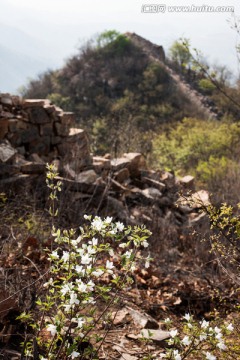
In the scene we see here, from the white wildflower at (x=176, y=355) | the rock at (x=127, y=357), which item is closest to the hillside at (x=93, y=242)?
the rock at (x=127, y=357)

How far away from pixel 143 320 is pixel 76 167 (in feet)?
12.9

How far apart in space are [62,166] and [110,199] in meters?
1.13

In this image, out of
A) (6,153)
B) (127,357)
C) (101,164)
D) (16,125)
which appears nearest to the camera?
(127,357)

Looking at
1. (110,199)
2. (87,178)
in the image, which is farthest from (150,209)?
(87,178)

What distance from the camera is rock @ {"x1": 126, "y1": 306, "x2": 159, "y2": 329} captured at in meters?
3.91

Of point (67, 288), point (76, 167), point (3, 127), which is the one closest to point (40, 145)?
point (3, 127)

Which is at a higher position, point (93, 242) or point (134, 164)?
point (93, 242)

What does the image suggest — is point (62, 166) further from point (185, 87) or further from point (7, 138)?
point (185, 87)

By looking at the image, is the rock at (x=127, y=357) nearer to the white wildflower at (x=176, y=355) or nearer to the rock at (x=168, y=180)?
the white wildflower at (x=176, y=355)

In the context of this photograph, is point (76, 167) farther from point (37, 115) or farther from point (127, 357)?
point (127, 357)

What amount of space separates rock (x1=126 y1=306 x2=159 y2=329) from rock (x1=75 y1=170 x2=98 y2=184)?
3.82 metres

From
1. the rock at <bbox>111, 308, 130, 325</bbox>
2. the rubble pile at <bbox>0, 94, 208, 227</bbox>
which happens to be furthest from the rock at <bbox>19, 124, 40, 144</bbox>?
the rock at <bbox>111, 308, 130, 325</bbox>

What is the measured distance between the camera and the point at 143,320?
3943 mm

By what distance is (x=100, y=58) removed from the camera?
39.3 m
